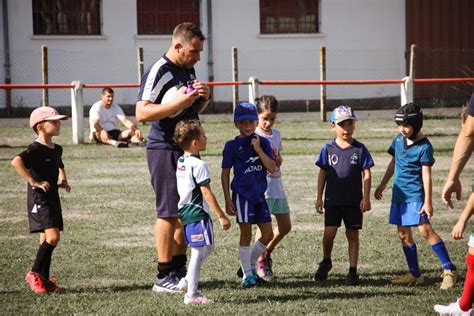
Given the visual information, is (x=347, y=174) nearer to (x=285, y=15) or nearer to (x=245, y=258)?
(x=245, y=258)

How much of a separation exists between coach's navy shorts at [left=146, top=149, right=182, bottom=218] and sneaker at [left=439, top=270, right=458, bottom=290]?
222cm

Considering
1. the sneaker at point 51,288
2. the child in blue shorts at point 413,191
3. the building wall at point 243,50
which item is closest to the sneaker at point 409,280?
the child in blue shorts at point 413,191

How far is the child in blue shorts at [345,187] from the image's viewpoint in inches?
319

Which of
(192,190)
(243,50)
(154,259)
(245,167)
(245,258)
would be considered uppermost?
(243,50)

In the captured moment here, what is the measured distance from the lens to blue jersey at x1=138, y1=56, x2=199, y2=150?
7.68 m

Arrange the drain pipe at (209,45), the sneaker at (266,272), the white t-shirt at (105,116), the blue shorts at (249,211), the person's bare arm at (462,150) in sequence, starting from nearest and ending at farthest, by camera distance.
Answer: the person's bare arm at (462,150) < the blue shorts at (249,211) < the sneaker at (266,272) < the white t-shirt at (105,116) < the drain pipe at (209,45)

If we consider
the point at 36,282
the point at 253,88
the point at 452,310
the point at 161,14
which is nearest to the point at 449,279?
the point at 452,310

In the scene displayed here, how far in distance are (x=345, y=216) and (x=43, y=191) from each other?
8.24 feet

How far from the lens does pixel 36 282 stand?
7.71m

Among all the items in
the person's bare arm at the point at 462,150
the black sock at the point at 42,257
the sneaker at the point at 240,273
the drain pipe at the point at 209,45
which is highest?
the drain pipe at the point at 209,45

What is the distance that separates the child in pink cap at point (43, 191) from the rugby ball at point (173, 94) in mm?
1003

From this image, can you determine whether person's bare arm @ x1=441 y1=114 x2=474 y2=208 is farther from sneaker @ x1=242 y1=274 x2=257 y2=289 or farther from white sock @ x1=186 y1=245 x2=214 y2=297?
sneaker @ x1=242 y1=274 x2=257 y2=289

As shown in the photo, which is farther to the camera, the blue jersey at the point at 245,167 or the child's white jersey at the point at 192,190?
the blue jersey at the point at 245,167

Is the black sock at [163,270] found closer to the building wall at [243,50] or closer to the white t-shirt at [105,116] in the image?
the white t-shirt at [105,116]
